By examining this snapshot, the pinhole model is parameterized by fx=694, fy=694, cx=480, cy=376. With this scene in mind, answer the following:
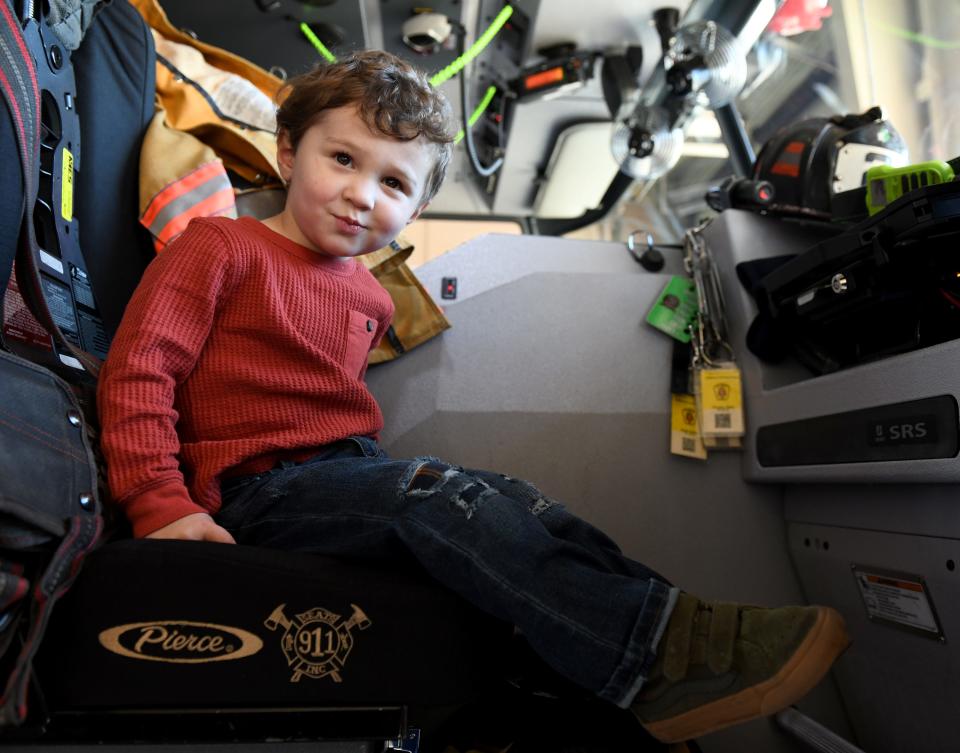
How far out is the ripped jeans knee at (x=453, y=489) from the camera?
2.82 ft

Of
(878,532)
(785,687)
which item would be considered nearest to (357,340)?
(785,687)

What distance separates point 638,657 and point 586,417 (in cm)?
84

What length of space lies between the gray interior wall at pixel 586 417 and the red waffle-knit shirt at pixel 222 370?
14.2 inches

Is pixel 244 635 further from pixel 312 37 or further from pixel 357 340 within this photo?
pixel 312 37

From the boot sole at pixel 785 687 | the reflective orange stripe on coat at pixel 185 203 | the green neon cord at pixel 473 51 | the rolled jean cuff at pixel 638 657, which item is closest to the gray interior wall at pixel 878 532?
Answer: the boot sole at pixel 785 687

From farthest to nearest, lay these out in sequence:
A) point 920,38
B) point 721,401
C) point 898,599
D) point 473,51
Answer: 1. point 473,51
2. point 920,38
3. point 721,401
4. point 898,599

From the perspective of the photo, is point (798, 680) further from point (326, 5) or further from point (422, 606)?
point (326, 5)

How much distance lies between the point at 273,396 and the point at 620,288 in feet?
2.92

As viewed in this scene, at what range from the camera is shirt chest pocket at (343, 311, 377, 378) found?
3.95 ft

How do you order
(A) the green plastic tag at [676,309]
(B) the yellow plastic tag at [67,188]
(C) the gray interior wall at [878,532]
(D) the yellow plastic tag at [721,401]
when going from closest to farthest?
(C) the gray interior wall at [878,532] → (B) the yellow plastic tag at [67,188] → (D) the yellow plastic tag at [721,401] → (A) the green plastic tag at [676,309]

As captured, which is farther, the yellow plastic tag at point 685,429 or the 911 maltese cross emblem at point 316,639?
the yellow plastic tag at point 685,429

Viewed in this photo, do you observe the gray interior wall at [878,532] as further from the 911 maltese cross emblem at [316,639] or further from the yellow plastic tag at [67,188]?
the yellow plastic tag at [67,188]

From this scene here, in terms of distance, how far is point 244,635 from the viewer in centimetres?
74

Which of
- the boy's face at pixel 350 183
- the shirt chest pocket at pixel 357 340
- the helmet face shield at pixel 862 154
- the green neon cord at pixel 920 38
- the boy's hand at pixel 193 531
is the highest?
the green neon cord at pixel 920 38
